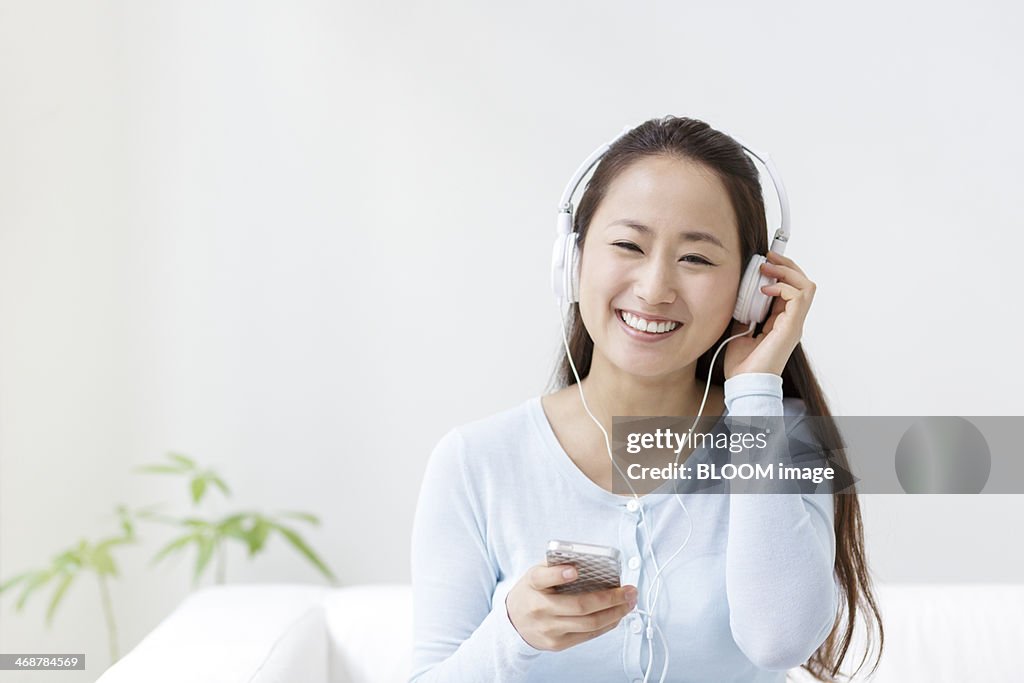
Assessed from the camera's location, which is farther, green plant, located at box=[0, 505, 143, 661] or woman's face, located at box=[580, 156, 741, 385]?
green plant, located at box=[0, 505, 143, 661]

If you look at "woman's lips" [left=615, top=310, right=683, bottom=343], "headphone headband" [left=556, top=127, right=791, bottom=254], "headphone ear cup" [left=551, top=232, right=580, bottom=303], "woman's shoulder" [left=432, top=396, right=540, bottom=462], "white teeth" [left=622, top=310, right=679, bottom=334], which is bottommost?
"woman's shoulder" [left=432, top=396, right=540, bottom=462]

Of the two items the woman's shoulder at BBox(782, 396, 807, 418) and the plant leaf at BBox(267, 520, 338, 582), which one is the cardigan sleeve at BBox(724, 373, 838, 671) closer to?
the woman's shoulder at BBox(782, 396, 807, 418)

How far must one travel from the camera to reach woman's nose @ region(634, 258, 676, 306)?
3.61ft

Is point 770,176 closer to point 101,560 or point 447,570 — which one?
point 447,570

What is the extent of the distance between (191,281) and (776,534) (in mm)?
1654

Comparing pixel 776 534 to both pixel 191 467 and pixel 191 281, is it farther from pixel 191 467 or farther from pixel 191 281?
pixel 191 281

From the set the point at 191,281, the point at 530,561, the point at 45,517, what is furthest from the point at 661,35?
the point at 45,517

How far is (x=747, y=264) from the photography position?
3.88 ft

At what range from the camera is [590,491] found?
1.20 m

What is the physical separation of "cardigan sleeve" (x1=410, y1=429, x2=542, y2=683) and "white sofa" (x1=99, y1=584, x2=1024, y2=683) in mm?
378

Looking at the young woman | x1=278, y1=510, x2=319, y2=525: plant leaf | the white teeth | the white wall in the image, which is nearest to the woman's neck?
the young woman

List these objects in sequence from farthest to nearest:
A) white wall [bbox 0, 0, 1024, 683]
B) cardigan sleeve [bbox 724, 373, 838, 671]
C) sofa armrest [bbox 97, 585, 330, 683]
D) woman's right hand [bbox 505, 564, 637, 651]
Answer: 1. white wall [bbox 0, 0, 1024, 683]
2. sofa armrest [bbox 97, 585, 330, 683]
3. cardigan sleeve [bbox 724, 373, 838, 671]
4. woman's right hand [bbox 505, 564, 637, 651]

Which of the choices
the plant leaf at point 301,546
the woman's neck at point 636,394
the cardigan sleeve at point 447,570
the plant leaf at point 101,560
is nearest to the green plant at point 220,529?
the plant leaf at point 301,546

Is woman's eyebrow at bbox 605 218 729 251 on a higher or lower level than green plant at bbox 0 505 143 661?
higher
